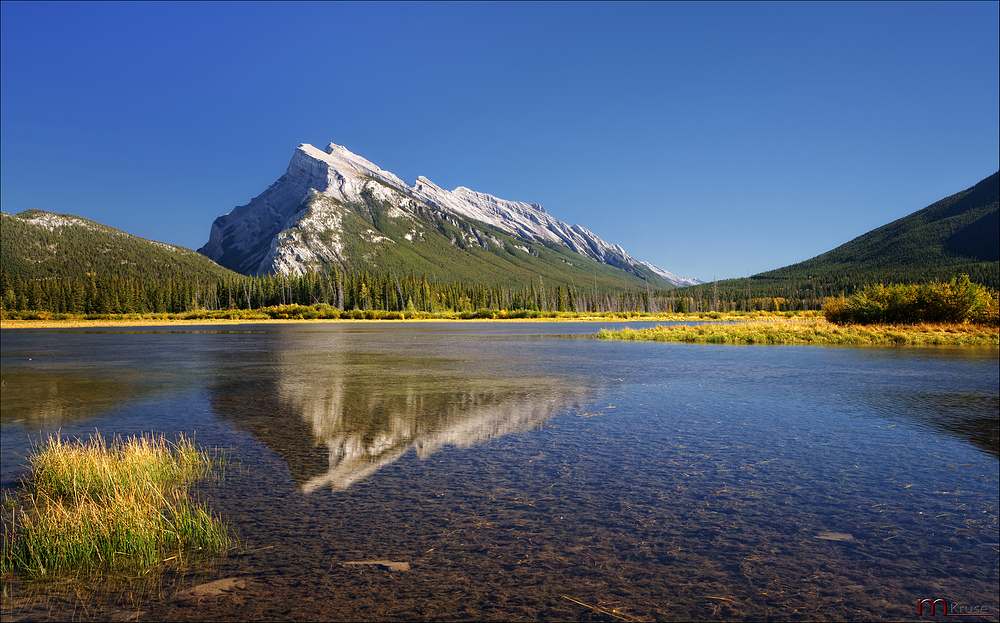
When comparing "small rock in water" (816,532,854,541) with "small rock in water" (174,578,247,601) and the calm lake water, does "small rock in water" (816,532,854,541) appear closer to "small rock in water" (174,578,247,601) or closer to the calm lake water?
the calm lake water

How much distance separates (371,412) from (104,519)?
10.6m

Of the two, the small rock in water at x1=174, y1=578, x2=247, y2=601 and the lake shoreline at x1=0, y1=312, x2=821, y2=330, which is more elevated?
the lake shoreline at x1=0, y1=312, x2=821, y2=330

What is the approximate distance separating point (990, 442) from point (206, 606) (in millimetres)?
17901

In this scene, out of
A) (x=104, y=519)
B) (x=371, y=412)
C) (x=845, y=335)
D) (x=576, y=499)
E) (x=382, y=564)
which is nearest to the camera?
(x=382, y=564)

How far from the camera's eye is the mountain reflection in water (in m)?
12.9

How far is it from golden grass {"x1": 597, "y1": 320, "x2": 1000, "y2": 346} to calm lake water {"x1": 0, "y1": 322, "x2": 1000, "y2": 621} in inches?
1328

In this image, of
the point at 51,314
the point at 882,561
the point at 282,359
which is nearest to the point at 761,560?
the point at 882,561

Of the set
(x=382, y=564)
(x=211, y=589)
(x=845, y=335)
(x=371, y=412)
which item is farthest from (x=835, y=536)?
(x=845, y=335)

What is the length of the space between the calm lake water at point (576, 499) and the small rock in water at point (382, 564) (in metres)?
0.09

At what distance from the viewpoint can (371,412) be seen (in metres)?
18.5

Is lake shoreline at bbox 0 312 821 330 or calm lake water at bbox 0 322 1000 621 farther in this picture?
lake shoreline at bbox 0 312 821 330

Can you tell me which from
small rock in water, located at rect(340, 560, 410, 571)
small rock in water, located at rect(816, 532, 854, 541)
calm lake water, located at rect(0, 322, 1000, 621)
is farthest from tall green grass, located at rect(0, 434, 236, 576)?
small rock in water, located at rect(816, 532, 854, 541)

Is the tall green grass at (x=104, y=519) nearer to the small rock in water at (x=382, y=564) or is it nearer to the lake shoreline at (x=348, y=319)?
the small rock in water at (x=382, y=564)

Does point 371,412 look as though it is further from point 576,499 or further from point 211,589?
point 211,589
